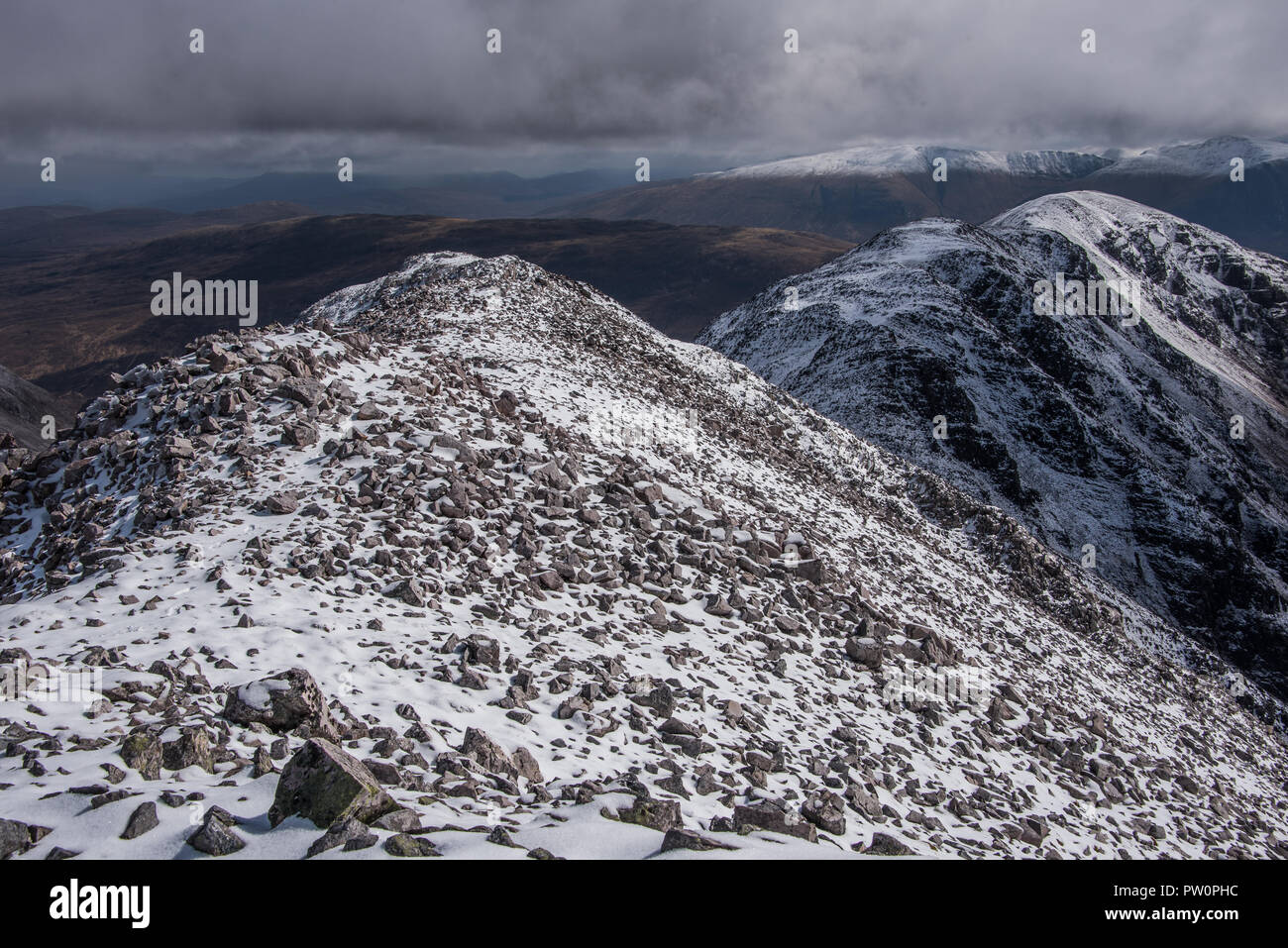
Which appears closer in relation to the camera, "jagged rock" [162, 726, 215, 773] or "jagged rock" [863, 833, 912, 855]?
"jagged rock" [162, 726, 215, 773]

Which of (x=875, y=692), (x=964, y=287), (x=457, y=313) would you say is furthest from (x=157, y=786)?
(x=964, y=287)

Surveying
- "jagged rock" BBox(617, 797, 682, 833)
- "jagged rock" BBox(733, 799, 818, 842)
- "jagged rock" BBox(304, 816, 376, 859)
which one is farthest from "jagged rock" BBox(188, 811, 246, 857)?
"jagged rock" BBox(733, 799, 818, 842)

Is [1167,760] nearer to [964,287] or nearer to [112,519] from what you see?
[112,519]

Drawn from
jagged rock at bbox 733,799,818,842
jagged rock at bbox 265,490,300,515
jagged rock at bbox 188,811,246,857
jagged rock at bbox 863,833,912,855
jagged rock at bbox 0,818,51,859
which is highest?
jagged rock at bbox 265,490,300,515

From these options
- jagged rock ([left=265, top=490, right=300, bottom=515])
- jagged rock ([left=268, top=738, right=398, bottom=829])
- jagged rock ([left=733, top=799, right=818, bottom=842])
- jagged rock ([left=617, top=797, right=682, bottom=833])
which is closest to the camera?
jagged rock ([left=268, top=738, right=398, bottom=829])

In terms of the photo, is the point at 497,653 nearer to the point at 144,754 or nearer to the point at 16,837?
the point at 144,754

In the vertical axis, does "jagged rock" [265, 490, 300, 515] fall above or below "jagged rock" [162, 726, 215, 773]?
above

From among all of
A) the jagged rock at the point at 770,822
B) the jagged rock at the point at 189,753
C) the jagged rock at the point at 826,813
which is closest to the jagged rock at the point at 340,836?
the jagged rock at the point at 189,753

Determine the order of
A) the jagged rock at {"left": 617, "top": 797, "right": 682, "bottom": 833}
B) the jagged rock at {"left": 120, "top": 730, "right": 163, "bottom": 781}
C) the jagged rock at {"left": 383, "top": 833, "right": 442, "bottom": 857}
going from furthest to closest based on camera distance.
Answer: the jagged rock at {"left": 617, "top": 797, "right": 682, "bottom": 833} → the jagged rock at {"left": 120, "top": 730, "right": 163, "bottom": 781} → the jagged rock at {"left": 383, "top": 833, "right": 442, "bottom": 857}

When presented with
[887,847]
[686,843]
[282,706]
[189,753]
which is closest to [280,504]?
[282,706]

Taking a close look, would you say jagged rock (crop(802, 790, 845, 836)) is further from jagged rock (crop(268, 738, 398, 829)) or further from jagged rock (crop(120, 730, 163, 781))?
jagged rock (crop(120, 730, 163, 781))

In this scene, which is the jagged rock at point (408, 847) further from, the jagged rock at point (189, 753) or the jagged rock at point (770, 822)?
the jagged rock at point (770, 822)
